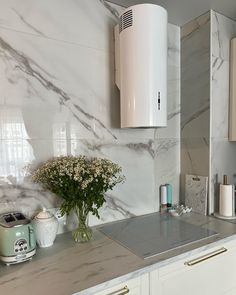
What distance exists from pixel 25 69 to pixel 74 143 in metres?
0.47

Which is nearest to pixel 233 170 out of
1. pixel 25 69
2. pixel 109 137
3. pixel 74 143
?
pixel 109 137

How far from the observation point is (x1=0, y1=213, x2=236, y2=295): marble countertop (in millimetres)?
875

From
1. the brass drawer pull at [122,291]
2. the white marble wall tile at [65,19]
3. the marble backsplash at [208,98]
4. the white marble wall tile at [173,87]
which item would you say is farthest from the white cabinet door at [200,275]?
the white marble wall tile at [65,19]

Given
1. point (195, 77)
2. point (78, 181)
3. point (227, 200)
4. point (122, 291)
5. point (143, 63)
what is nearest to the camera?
point (122, 291)

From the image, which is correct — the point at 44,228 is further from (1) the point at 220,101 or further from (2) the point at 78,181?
(1) the point at 220,101

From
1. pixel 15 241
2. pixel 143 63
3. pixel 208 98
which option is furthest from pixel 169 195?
pixel 15 241

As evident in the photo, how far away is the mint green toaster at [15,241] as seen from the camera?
3.38 ft

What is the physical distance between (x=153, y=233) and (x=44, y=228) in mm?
600

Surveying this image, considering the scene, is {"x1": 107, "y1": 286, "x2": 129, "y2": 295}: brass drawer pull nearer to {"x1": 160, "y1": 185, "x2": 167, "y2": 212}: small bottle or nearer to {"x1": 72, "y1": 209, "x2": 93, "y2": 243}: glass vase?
{"x1": 72, "y1": 209, "x2": 93, "y2": 243}: glass vase

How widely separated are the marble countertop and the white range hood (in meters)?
0.66

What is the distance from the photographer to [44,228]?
1.18 meters

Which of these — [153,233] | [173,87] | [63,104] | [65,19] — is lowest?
[153,233]

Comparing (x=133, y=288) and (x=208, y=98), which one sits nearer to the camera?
(x=133, y=288)

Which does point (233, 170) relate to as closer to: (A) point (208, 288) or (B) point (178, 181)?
(B) point (178, 181)
